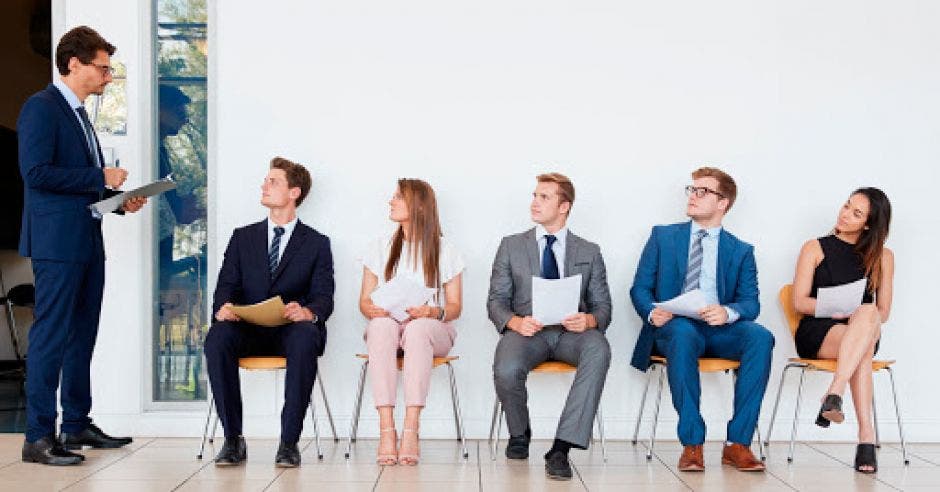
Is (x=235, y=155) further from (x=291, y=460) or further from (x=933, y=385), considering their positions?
(x=933, y=385)

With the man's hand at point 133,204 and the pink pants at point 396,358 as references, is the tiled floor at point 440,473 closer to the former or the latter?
the pink pants at point 396,358

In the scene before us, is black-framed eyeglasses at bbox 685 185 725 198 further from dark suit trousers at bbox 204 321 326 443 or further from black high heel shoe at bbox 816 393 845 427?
dark suit trousers at bbox 204 321 326 443

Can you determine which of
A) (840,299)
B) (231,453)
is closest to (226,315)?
(231,453)

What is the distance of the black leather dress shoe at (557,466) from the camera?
13.9 feet

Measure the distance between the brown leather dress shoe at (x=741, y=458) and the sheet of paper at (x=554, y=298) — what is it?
2.89ft

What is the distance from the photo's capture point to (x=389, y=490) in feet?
12.9

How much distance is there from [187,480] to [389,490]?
2.59 ft

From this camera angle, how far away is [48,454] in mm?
4348

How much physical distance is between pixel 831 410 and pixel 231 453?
244cm

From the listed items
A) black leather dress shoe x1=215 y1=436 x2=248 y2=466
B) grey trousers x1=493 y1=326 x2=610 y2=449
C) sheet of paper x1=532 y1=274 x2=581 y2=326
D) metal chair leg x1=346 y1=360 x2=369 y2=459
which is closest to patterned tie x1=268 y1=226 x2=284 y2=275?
metal chair leg x1=346 y1=360 x2=369 y2=459

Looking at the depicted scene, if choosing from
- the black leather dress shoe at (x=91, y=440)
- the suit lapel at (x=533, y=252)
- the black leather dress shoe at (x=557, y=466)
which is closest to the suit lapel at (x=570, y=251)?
the suit lapel at (x=533, y=252)

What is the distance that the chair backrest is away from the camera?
16.6 feet

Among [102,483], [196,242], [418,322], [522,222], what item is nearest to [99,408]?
[196,242]

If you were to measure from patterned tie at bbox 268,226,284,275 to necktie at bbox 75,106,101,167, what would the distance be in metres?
0.84
